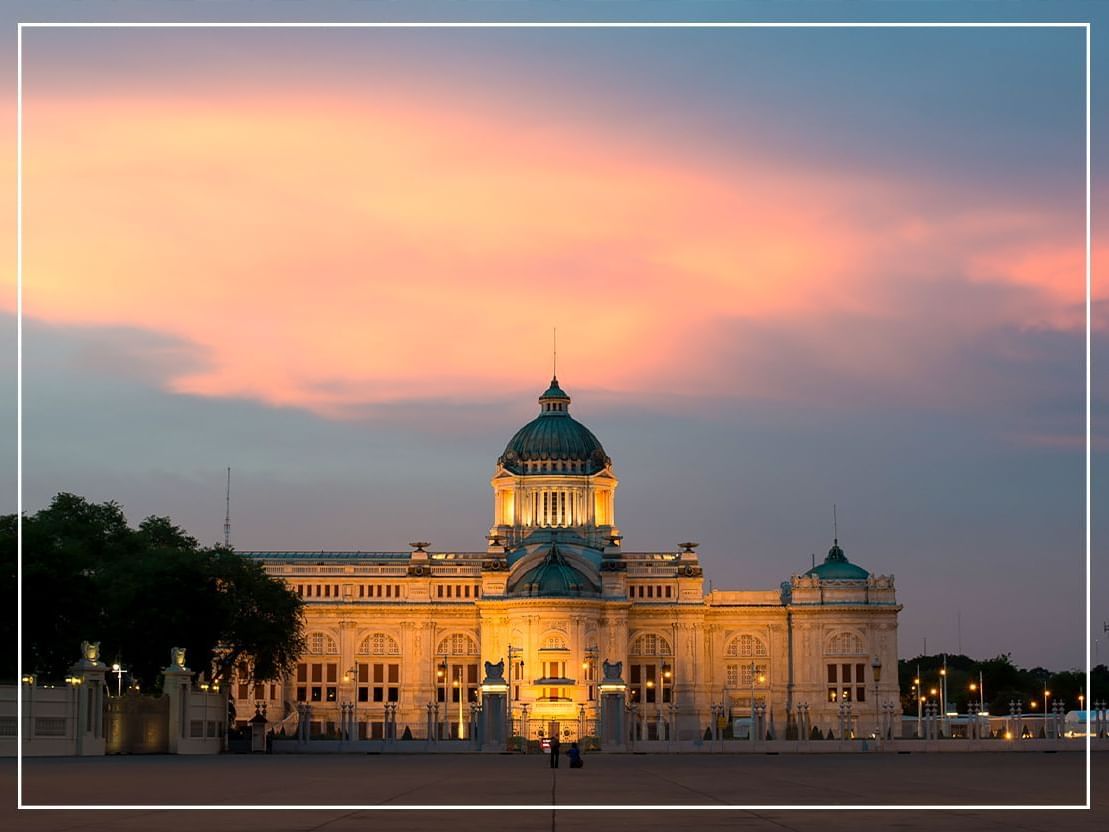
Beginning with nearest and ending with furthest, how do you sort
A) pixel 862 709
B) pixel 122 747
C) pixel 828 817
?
pixel 828 817 → pixel 122 747 → pixel 862 709

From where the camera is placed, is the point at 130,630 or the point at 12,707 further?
the point at 130,630

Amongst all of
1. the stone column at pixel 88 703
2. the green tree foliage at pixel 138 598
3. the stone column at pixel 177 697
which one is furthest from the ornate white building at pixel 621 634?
the stone column at pixel 88 703

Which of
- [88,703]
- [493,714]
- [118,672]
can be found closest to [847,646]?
[493,714]

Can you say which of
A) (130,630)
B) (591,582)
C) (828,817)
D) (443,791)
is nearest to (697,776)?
(443,791)

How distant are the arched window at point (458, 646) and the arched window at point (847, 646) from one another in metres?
34.9

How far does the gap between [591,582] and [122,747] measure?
104723mm

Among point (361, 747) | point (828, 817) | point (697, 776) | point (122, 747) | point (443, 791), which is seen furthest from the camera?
point (361, 747)

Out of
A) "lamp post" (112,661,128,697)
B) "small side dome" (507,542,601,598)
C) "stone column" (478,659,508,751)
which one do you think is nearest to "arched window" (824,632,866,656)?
"small side dome" (507,542,601,598)

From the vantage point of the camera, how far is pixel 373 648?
191875 mm

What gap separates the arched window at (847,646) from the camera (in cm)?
18888

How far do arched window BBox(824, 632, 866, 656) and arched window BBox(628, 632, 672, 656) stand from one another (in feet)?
51.9

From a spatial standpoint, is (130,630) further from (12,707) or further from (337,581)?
(337,581)

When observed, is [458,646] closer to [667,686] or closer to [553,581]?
[553,581]

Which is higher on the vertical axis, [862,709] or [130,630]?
[130,630]
